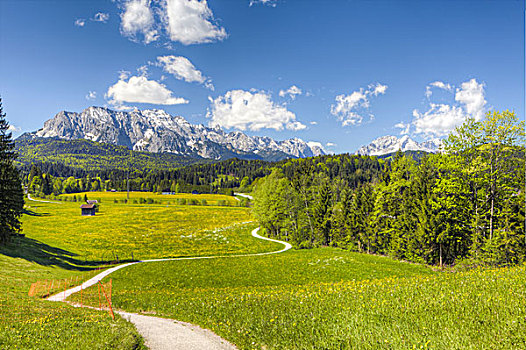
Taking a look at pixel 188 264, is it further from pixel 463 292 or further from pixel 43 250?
pixel 463 292

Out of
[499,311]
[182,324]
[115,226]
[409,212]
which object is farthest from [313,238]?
[115,226]

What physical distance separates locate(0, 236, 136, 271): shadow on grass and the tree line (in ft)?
133

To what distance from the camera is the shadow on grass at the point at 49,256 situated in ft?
133

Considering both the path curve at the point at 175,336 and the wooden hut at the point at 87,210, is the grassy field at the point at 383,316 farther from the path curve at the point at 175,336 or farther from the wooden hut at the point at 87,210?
the wooden hut at the point at 87,210

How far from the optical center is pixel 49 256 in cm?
4641

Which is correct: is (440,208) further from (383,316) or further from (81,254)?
(81,254)

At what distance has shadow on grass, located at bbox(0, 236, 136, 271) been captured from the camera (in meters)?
40.7

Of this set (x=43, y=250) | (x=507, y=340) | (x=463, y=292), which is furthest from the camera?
(x=43, y=250)

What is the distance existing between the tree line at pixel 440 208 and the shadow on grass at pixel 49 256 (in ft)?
133

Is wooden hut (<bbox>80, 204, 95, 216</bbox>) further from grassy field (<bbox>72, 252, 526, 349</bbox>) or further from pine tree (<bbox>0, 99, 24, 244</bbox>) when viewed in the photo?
grassy field (<bbox>72, 252, 526, 349</bbox>)

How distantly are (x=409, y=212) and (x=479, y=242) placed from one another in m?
11.1

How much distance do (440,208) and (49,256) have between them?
63.4 m

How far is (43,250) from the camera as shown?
4900 centimetres

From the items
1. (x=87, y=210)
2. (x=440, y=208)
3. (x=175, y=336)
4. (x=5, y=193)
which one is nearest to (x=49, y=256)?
(x=5, y=193)
